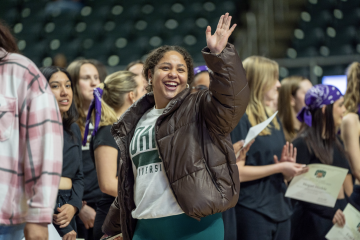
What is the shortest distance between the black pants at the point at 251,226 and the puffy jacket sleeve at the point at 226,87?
83cm

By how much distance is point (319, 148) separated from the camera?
2469 millimetres

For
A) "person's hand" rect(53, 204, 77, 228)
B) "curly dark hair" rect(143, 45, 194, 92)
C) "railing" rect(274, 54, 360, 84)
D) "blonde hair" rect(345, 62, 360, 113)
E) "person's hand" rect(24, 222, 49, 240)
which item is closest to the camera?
"person's hand" rect(24, 222, 49, 240)

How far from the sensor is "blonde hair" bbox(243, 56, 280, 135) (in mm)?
2361

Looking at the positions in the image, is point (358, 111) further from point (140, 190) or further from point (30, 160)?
point (30, 160)

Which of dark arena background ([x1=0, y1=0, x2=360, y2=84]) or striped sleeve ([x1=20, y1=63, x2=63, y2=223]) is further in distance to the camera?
dark arena background ([x1=0, y1=0, x2=360, y2=84])

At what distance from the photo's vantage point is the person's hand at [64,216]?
1.93 metres

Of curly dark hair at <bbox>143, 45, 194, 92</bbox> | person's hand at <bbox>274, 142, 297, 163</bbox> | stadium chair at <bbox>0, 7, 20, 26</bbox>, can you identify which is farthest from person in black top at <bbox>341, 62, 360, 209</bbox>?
stadium chair at <bbox>0, 7, 20, 26</bbox>

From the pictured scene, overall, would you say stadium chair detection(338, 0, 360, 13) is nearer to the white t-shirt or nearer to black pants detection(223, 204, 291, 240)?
black pants detection(223, 204, 291, 240)

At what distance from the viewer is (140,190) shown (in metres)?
1.61

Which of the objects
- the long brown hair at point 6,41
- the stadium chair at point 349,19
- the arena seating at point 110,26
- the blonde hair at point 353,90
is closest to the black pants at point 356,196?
the blonde hair at point 353,90

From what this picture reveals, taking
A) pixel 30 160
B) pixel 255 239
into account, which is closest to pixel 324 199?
pixel 255 239

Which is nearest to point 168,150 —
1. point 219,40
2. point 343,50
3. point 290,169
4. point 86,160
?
point 219,40

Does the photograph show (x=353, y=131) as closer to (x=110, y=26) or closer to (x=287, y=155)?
(x=287, y=155)

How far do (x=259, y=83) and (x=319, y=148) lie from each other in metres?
0.55
